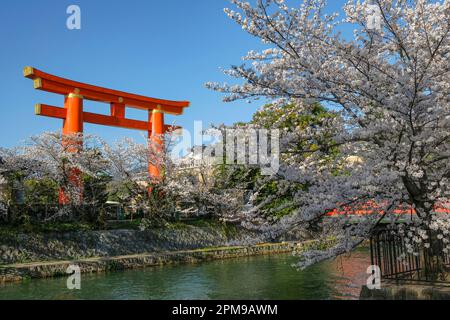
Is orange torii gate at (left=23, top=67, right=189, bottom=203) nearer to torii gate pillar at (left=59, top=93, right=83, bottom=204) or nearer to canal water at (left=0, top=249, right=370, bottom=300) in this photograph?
torii gate pillar at (left=59, top=93, right=83, bottom=204)

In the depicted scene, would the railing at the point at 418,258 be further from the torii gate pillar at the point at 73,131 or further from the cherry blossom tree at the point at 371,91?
the torii gate pillar at the point at 73,131

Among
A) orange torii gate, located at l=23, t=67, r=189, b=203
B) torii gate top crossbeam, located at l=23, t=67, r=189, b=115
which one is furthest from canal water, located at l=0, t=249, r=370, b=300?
torii gate top crossbeam, located at l=23, t=67, r=189, b=115

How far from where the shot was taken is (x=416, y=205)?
6.70 meters

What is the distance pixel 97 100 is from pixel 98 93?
533 mm

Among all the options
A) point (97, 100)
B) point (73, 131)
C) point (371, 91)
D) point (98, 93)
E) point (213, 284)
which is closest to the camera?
point (371, 91)

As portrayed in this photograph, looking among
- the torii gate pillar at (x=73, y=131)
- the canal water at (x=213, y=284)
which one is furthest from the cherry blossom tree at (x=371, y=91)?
the torii gate pillar at (x=73, y=131)

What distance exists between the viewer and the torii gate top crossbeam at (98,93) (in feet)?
56.5

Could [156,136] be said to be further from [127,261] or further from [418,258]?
[418,258]

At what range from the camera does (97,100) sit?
2069 cm

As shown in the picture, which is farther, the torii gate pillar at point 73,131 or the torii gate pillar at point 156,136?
the torii gate pillar at point 156,136

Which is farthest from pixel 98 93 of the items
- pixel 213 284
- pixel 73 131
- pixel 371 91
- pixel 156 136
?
pixel 371 91

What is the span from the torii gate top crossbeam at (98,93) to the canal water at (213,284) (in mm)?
8332

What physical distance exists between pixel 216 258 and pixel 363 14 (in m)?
14.0
